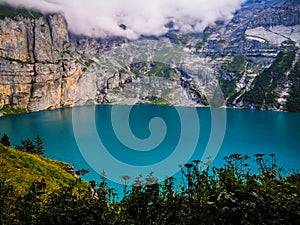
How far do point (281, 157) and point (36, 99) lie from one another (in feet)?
489

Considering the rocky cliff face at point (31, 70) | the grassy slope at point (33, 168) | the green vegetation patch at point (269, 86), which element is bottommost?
the grassy slope at point (33, 168)

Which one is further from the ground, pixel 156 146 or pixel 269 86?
pixel 269 86

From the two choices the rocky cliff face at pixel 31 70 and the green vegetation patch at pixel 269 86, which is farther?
the green vegetation patch at pixel 269 86

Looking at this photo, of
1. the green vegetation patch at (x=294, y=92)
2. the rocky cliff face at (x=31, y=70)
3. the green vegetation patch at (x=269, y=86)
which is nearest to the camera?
the green vegetation patch at (x=294, y=92)

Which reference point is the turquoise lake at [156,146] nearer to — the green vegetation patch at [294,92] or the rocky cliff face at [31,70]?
the green vegetation patch at [294,92]

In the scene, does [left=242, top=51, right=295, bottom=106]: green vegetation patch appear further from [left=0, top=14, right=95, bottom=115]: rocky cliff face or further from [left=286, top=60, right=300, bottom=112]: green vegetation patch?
[left=0, top=14, right=95, bottom=115]: rocky cliff face

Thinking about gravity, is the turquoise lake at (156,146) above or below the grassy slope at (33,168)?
above

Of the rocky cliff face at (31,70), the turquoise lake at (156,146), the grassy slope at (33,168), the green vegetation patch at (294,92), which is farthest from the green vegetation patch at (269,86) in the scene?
the grassy slope at (33,168)

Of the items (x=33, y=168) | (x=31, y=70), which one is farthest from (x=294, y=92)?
(x=33, y=168)

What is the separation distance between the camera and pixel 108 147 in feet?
201

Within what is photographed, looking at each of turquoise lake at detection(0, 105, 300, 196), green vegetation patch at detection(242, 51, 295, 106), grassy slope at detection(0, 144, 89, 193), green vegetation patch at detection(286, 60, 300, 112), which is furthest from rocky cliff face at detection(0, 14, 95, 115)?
grassy slope at detection(0, 144, 89, 193)

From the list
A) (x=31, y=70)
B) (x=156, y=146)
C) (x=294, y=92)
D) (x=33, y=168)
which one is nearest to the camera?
(x=33, y=168)

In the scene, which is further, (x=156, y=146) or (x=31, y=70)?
(x=31, y=70)

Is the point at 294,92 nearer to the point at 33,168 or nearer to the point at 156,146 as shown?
the point at 156,146
